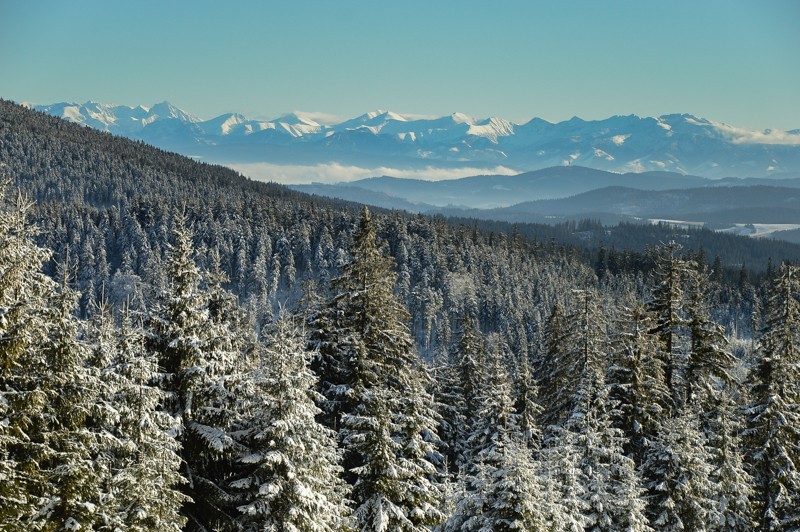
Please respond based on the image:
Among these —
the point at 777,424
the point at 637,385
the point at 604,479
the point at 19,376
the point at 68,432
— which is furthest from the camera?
the point at 637,385

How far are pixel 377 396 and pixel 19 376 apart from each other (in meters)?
10.6

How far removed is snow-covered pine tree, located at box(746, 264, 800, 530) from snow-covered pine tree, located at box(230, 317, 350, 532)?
23549 mm

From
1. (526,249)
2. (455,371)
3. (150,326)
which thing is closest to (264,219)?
(526,249)

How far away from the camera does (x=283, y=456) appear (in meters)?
17.6

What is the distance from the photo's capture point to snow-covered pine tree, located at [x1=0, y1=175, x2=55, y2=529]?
1461cm

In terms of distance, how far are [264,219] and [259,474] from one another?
164351mm

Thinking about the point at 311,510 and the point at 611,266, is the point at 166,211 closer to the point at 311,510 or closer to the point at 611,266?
the point at 611,266

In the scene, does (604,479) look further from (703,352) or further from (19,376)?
(19,376)

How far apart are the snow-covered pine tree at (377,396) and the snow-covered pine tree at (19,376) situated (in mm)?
9512

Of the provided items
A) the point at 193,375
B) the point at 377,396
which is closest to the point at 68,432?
the point at 193,375

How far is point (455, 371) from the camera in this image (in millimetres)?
52094

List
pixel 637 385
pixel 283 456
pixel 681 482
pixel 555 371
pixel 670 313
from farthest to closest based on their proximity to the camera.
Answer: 1. pixel 555 371
2. pixel 670 313
3. pixel 637 385
4. pixel 681 482
5. pixel 283 456

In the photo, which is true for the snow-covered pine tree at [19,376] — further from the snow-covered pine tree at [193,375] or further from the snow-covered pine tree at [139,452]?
the snow-covered pine tree at [193,375]

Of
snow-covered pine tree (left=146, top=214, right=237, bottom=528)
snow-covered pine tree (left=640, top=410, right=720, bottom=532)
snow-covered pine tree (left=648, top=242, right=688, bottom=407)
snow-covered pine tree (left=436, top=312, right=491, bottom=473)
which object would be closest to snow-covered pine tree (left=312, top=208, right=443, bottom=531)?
snow-covered pine tree (left=146, top=214, right=237, bottom=528)
